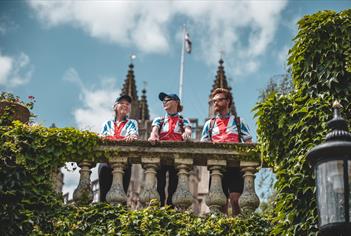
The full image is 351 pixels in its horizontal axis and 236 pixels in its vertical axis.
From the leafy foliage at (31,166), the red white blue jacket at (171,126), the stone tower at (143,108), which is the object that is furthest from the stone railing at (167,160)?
the stone tower at (143,108)

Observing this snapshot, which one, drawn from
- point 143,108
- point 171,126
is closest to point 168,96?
point 171,126

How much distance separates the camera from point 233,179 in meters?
9.81

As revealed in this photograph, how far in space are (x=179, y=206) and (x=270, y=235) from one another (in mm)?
1164

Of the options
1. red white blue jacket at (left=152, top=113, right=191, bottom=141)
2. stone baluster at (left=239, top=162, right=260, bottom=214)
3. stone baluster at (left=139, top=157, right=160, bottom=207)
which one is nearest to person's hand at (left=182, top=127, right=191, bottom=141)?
red white blue jacket at (left=152, top=113, right=191, bottom=141)

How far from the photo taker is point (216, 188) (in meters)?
9.34

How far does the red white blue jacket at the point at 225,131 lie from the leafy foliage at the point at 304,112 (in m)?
0.80

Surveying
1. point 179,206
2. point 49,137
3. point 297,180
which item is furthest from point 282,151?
point 49,137

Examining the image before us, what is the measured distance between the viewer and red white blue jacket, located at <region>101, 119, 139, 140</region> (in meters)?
10.7

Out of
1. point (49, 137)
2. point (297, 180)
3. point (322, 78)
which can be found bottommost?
point (297, 180)

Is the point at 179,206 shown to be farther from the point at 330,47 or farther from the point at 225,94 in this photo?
the point at 330,47

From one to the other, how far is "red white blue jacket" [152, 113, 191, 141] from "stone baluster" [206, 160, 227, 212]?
109cm

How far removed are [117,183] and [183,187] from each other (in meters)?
0.84

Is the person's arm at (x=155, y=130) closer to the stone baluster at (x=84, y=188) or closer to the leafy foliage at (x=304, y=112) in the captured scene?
the stone baluster at (x=84, y=188)

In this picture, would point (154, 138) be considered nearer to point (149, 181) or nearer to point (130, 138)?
point (130, 138)
